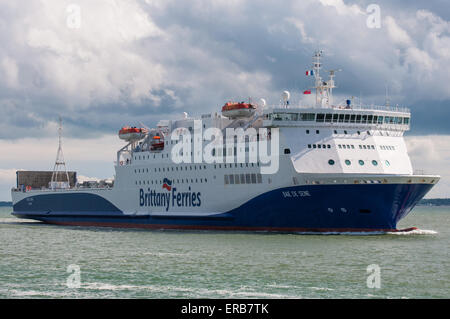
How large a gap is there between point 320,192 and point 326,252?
19.9 ft

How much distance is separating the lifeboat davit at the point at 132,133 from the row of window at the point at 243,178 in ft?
36.5

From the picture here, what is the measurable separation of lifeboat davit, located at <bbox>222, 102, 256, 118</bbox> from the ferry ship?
5 cm

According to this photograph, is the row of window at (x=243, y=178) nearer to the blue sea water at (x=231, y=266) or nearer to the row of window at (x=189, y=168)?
the row of window at (x=189, y=168)

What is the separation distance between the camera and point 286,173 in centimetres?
3256

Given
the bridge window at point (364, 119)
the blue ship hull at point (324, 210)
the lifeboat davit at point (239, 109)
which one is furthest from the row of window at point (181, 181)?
the bridge window at point (364, 119)

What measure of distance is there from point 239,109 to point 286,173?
546cm

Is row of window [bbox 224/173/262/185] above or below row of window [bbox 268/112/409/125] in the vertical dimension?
below

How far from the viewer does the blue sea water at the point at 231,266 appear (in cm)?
1844

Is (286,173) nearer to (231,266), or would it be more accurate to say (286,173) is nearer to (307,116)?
(307,116)

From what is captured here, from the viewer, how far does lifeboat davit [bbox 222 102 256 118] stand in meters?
36.2

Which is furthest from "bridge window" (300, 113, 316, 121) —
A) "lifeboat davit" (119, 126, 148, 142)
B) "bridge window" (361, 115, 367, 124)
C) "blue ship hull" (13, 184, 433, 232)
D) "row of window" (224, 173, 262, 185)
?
"lifeboat davit" (119, 126, 148, 142)

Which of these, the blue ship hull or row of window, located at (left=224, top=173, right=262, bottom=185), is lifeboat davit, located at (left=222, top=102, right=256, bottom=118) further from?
the blue ship hull

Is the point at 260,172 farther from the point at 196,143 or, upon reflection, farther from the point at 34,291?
the point at 34,291
